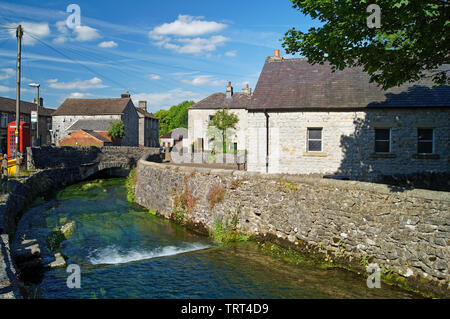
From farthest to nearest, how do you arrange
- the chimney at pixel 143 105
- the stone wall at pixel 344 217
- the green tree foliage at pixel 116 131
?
A: the chimney at pixel 143 105 < the green tree foliage at pixel 116 131 < the stone wall at pixel 344 217

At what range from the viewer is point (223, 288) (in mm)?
7750

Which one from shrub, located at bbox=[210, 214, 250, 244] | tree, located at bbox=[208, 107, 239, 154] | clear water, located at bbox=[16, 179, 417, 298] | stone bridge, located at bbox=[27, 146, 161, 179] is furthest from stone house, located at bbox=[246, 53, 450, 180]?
tree, located at bbox=[208, 107, 239, 154]

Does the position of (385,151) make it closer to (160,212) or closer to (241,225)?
(241,225)

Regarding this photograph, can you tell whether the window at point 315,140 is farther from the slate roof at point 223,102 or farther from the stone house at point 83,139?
the stone house at point 83,139

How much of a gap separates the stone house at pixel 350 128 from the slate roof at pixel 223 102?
895 inches

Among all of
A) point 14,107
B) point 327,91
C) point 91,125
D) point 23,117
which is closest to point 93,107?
point 91,125

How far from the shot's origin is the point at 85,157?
3109 cm

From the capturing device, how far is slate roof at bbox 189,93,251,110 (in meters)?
41.6

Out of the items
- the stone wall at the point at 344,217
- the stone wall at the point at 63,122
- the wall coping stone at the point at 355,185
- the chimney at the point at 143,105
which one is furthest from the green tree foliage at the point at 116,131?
the wall coping stone at the point at 355,185

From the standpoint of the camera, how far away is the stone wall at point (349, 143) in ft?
53.3

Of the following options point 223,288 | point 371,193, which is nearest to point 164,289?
point 223,288

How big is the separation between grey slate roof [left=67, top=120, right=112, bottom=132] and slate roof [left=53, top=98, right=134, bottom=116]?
154 centimetres

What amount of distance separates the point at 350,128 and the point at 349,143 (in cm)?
80

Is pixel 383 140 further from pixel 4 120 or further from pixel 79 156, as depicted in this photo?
pixel 4 120
